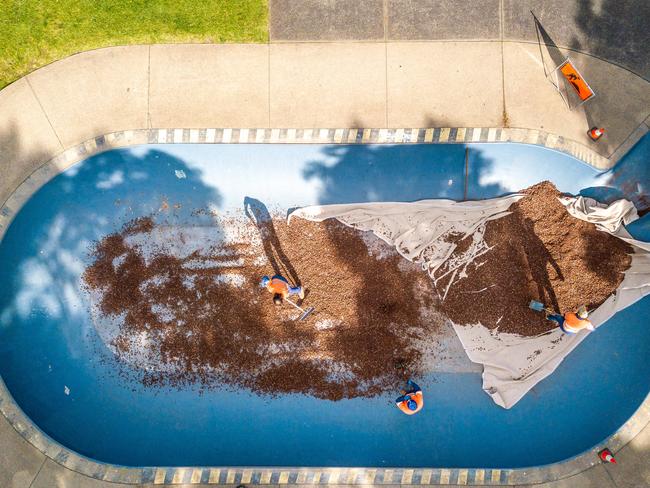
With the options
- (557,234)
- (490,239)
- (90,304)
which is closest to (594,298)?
(557,234)

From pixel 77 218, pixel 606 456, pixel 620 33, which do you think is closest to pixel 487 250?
pixel 606 456

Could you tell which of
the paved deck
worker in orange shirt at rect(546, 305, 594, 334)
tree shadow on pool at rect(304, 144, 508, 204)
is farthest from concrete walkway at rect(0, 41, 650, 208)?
worker in orange shirt at rect(546, 305, 594, 334)

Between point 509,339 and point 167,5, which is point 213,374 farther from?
point 167,5

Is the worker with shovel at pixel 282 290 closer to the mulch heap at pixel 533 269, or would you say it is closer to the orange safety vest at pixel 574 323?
the mulch heap at pixel 533 269

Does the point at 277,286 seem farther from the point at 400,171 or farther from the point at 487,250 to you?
the point at 487,250

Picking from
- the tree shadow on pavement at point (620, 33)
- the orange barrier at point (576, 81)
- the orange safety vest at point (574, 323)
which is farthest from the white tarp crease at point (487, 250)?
the tree shadow on pavement at point (620, 33)
